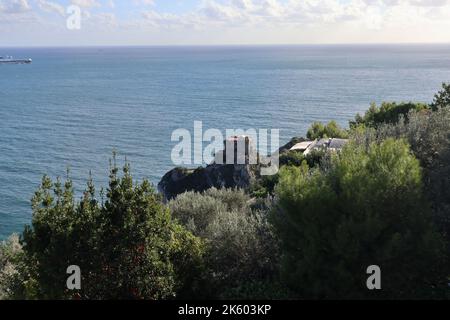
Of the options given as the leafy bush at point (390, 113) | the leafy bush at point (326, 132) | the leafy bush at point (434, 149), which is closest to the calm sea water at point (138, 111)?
the leafy bush at point (326, 132)

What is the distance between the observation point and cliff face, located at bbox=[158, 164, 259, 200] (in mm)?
38688

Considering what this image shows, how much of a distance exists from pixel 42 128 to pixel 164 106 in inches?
1142

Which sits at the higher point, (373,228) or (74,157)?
(373,228)

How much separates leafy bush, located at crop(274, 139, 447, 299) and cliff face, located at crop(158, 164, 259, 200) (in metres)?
24.1

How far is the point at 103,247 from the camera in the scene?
11961 mm

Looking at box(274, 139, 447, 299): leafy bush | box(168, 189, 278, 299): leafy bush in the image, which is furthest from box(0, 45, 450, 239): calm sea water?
box(274, 139, 447, 299): leafy bush

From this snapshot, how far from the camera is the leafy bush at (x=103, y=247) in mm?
11648

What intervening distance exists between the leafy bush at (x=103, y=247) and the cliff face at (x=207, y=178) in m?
24.5

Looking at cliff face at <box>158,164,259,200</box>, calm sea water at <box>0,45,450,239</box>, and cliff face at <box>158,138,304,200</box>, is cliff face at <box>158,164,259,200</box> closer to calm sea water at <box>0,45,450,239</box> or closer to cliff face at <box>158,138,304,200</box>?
cliff face at <box>158,138,304,200</box>

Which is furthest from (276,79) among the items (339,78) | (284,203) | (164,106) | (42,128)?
(284,203)

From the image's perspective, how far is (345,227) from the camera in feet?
38.5

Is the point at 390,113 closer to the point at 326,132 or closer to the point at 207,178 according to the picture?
the point at 326,132

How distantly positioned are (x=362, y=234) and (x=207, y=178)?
95.2 feet

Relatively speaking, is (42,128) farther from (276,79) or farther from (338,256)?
(276,79)
